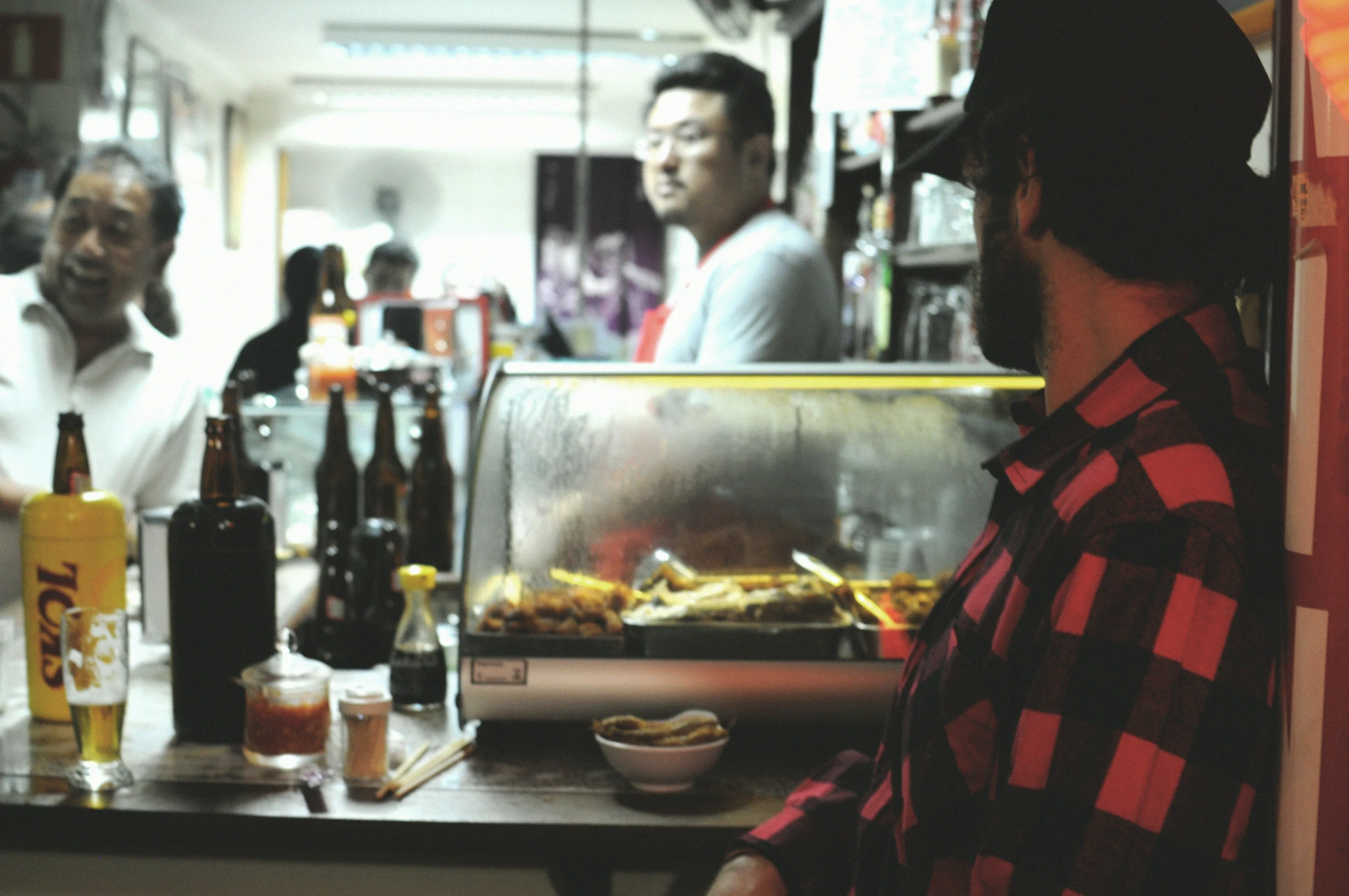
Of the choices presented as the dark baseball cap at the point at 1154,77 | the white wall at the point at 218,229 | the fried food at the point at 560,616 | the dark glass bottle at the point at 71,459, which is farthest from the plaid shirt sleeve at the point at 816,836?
the white wall at the point at 218,229

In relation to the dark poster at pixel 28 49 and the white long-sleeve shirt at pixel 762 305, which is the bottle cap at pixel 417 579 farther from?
the dark poster at pixel 28 49

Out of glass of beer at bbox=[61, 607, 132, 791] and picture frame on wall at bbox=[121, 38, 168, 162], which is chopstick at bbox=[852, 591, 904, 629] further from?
picture frame on wall at bbox=[121, 38, 168, 162]

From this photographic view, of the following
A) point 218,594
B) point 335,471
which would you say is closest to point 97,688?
point 218,594

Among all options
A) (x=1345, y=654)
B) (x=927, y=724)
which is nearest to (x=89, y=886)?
(x=927, y=724)

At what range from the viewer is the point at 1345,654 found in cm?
83

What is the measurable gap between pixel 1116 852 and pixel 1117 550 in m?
0.22

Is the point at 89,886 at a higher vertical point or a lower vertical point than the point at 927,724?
lower

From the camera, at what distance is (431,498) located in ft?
9.16

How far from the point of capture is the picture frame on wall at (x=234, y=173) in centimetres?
1002

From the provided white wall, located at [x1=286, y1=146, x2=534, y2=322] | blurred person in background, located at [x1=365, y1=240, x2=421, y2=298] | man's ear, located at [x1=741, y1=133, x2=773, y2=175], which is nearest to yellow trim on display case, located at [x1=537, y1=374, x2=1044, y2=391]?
man's ear, located at [x1=741, y1=133, x2=773, y2=175]

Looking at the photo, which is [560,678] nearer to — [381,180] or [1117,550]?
[1117,550]

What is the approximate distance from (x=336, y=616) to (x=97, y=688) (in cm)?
60

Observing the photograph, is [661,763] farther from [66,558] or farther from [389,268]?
[389,268]

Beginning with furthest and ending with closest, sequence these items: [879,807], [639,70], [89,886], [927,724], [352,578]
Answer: [639,70]
[352,578]
[89,886]
[879,807]
[927,724]
